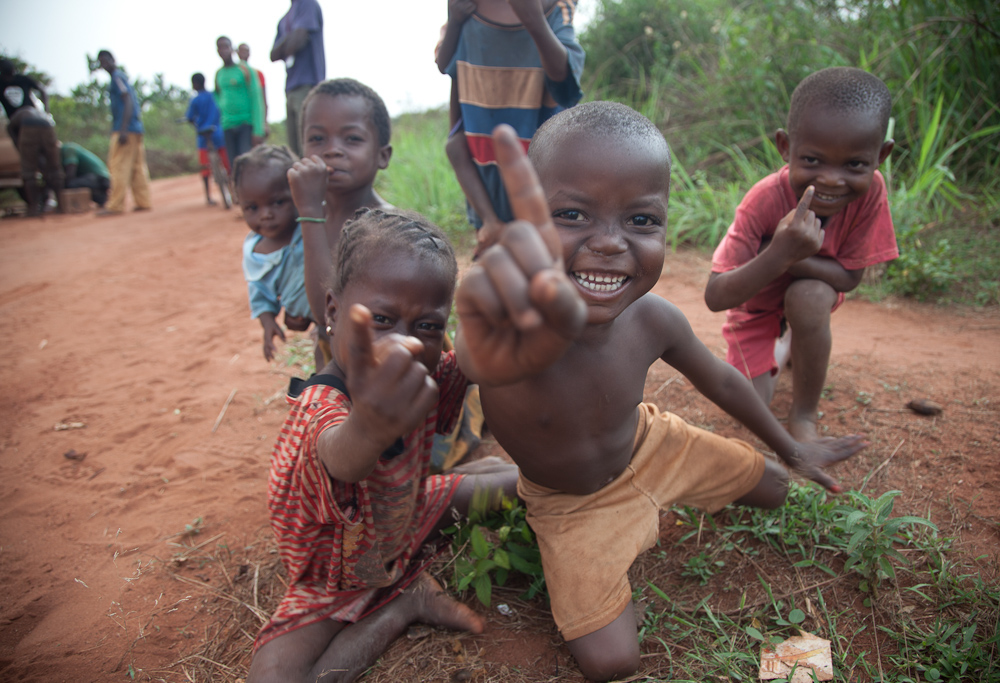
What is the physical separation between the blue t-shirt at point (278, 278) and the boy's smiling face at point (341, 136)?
34 centimetres

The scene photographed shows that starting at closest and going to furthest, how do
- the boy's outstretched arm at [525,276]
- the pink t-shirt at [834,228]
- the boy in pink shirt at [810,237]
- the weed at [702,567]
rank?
the boy's outstretched arm at [525,276]
the weed at [702,567]
the boy in pink shirt at [810,237]
the pink t-shirt at [834,228]

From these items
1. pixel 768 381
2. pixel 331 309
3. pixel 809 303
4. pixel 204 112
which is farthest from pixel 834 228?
pixel 204 112

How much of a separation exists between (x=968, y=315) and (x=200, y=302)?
17.4ft

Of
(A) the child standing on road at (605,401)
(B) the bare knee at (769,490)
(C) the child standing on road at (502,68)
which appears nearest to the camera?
(A) the child standing on road at (605,401)

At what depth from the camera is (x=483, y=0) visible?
276 cm

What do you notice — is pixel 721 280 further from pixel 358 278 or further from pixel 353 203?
pixel 353 203

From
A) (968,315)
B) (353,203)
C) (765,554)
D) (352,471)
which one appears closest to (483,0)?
(353,203)

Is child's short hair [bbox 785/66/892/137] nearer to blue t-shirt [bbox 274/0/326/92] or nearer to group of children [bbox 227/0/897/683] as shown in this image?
group of children [bbox 227/0/897/683]

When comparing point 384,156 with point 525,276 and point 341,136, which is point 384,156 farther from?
point 525,276

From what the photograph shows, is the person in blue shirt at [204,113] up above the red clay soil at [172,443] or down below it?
above

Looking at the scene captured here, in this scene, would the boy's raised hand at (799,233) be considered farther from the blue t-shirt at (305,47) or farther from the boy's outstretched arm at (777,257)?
the blue t-shirt at (305,47)

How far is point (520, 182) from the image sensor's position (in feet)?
2.68

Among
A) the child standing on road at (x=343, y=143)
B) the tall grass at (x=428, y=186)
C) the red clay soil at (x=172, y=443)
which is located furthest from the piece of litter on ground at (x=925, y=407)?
the tall grass at (x=428, y=186)

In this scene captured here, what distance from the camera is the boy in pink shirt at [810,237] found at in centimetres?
203
